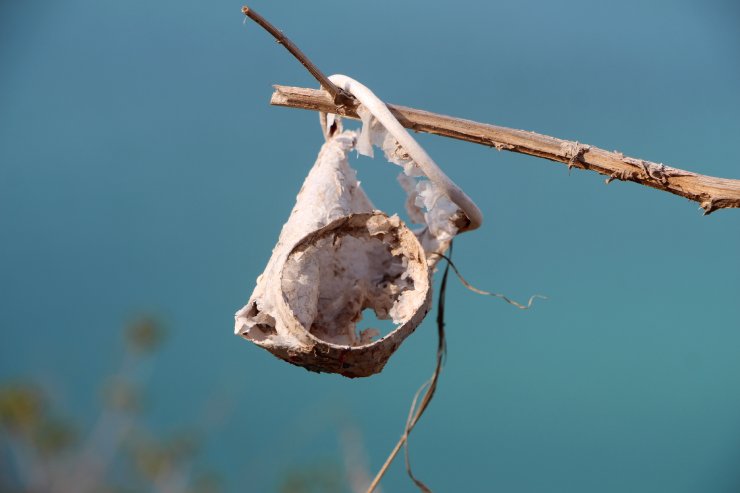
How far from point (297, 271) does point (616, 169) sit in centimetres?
40

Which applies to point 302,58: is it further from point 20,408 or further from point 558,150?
point 20,408

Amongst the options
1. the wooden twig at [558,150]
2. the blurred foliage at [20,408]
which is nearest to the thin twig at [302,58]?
the wooden twig at [558,150]

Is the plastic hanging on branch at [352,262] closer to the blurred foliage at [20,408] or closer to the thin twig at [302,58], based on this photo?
the thin twig at [302,58]

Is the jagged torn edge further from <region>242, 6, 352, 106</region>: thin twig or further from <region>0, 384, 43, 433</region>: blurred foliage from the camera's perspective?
<region>0, 384, 43, 433</region>: blurred foliage

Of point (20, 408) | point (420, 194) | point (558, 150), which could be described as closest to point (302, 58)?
point (420, 194)

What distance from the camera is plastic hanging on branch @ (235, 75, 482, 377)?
0.78 metres

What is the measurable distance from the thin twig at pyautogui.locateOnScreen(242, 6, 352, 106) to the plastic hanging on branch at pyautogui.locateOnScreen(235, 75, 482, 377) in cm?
1

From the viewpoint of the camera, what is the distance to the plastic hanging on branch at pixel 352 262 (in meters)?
0.78

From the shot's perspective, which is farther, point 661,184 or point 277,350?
point 661,184

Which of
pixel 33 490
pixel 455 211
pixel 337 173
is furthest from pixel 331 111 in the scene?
pixel 33 490

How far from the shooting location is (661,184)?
910mm

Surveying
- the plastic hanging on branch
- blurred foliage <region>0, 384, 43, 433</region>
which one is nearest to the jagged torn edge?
the plastic hanging on branch

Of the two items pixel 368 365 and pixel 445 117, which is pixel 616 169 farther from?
pixel 368 365

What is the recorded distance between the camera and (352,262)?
89cm
